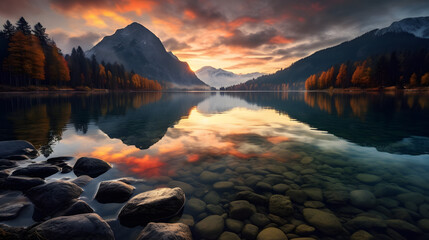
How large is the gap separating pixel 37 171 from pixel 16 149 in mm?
4398

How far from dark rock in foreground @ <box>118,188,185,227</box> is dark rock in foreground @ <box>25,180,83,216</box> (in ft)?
6.73

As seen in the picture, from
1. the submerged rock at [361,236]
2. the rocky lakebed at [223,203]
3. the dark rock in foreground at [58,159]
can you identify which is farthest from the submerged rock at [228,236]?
the dark rock in foreground at [58,159]

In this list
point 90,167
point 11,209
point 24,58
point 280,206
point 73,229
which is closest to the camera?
point 73,229

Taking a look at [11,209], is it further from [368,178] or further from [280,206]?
[368,178]

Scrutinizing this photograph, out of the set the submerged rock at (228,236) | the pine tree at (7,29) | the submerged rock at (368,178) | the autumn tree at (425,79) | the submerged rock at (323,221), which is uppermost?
the pine tree at (7,29)

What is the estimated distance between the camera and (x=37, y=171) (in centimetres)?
863

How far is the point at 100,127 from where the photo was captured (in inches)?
776

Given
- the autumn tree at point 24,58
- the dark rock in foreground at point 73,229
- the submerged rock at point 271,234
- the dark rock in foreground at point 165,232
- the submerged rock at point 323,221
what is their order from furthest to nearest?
the autumn tree at point 24,58
the submerged rock at point 323,221
the submerged rock at point 271,234
the dark rock in foreground at point 165,232
the dark rock in foreground at point 73,229

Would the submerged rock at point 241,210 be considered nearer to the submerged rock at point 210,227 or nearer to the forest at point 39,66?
the submerged rock at point 210,227

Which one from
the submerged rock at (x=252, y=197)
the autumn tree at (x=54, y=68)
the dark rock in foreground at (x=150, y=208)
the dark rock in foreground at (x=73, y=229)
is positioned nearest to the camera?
the dark rock in foreground at (x=73, y=229)

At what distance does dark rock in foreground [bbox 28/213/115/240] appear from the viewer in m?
4.48

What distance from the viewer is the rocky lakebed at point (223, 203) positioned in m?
5.19

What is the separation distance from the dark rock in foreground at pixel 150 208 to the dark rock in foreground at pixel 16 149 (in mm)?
9101

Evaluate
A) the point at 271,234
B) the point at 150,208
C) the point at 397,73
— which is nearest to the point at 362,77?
the point at 397,73
